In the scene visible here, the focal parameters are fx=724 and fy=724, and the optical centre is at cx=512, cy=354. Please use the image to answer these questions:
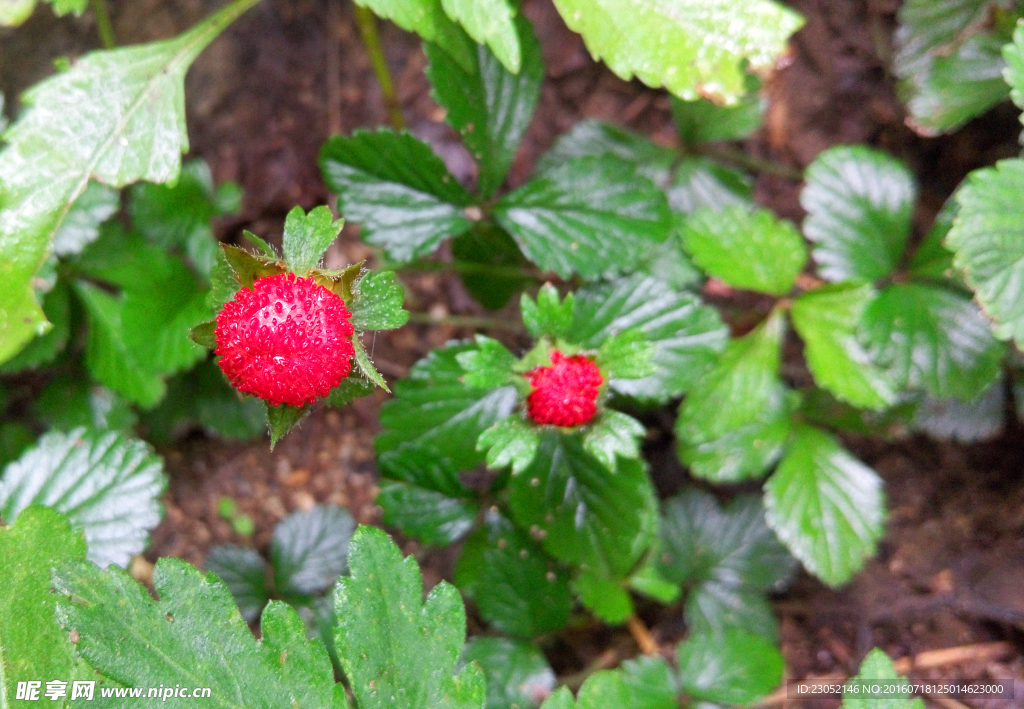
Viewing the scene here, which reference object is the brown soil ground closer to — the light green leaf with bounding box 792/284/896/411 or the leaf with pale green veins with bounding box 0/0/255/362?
the light green leaf with bounding box 792/284/896/411

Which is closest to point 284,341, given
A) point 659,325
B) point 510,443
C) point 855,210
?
point 510,443

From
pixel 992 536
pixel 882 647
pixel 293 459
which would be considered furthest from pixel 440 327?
pixel 992 536

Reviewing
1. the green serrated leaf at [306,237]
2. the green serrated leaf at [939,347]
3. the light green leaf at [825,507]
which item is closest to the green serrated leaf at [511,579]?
the light green leaf at [825,507]

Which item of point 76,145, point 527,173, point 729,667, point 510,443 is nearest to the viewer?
point 510,443

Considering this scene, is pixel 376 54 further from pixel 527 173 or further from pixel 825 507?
pixel 825 507

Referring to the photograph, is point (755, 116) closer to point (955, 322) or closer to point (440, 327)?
point (955, 322)

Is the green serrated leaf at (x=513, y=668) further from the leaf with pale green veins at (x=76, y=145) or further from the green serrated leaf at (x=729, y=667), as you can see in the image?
the leaf with pale green veins at (x=76, y=145)

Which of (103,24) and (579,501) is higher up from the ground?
(103,24)
